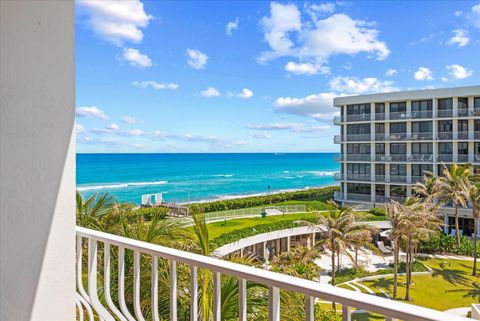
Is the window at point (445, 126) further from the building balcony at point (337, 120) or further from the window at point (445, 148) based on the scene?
the building balcony at point (337, 120)

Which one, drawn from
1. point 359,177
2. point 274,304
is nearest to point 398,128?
point 359,177

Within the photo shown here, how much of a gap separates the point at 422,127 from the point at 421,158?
8.26 feet

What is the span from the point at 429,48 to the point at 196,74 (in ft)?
152

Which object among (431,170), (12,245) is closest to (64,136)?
(12,245)

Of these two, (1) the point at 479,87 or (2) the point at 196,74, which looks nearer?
(1) the point at 479,87

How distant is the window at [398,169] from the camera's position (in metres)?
31.2

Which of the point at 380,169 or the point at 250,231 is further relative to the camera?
the point at 380,169

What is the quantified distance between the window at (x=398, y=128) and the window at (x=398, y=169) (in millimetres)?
2835

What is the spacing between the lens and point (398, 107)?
3139 centimetres

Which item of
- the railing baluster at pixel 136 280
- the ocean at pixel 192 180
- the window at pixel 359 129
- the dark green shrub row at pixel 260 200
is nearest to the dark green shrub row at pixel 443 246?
the window at pixel 359 129

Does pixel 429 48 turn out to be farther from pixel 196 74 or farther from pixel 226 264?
pixel 226 264

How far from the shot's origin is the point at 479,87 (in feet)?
91.0

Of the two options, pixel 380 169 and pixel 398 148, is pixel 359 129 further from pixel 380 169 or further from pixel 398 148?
pixel 380 169

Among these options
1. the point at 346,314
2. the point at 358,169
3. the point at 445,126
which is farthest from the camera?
the point at 358,169
